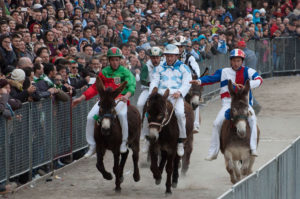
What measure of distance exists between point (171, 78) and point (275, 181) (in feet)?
15.8

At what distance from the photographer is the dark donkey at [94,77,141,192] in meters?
13.2

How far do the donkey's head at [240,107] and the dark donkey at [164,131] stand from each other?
1.13m

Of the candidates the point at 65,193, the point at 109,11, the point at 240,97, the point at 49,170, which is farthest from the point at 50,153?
the point at 109,11

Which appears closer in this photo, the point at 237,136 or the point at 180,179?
the point at 237,136

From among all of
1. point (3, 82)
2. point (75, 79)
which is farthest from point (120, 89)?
point (75, 79)

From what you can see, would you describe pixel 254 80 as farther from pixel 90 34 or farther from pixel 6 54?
pixel 90 34

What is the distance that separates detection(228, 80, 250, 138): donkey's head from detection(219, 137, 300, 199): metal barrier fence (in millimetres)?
1544

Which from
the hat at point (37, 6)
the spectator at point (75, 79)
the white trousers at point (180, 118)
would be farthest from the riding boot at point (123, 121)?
the hat at point (37, 6)

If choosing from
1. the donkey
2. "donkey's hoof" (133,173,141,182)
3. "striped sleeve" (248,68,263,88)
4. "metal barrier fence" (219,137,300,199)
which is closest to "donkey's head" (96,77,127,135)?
"donkey's hoof" (133,173,141,182)

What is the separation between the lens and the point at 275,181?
995cm

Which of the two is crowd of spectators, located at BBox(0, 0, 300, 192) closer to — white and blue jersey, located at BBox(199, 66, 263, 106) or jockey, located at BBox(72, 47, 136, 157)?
jockey, located at BBox(72, 47, 136, 157)

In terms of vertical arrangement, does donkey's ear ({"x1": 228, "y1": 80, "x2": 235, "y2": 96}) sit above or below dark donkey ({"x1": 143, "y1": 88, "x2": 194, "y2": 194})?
above

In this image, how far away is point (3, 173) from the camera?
508 inches

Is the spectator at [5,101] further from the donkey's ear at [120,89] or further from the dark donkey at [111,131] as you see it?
the donkey's ear at [120,89]
